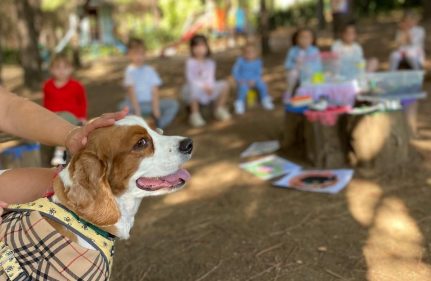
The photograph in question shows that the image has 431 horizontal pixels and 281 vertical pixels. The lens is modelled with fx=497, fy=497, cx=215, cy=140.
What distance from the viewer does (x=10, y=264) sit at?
5.98 ft

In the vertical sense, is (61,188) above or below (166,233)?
above

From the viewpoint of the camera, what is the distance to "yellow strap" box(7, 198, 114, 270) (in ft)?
6.22

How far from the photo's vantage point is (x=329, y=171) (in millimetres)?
5062

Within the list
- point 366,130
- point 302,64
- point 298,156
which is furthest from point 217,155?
point 302,64

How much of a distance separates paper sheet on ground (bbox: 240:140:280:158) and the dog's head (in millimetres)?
3571

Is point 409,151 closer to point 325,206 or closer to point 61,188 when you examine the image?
point 325,206

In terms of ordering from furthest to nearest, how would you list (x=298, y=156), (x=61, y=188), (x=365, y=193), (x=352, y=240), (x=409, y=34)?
(x=409, y=34), (x=298, y=156), (x=365, y=193), (x=352, y=240), (x=61, y=188)

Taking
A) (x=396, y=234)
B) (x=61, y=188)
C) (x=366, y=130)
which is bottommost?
(x=396, y=234)

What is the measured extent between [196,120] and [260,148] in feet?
6.33

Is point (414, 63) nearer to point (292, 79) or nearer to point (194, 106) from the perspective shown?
point (292, 79)

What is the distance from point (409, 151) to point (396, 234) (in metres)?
1.84

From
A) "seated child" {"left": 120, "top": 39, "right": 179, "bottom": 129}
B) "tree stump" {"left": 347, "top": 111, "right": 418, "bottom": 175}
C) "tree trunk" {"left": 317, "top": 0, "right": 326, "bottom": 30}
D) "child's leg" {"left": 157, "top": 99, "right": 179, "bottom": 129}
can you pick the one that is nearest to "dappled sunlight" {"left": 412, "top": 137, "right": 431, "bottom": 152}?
"tree stump" {"left": 347, "top": 111, "right": 418, "bottom": 175}

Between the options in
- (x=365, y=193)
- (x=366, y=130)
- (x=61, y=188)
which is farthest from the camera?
(x=366, y=130)

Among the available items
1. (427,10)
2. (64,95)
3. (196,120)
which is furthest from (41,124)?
(427,10)
